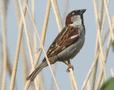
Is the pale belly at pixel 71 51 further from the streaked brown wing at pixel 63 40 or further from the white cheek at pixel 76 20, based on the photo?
the white cheek at pixel 76 20

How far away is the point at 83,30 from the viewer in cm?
148

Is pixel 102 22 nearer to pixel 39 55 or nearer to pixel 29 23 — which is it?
pixel 39 55

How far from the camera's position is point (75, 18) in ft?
5.22

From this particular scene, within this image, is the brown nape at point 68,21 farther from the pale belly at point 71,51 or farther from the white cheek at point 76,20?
the pale belly at point 71,51

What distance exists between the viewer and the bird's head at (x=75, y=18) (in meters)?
1.55

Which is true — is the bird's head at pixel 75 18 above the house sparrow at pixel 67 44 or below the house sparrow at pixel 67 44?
above

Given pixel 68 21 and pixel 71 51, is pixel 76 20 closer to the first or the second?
pixel 68 21

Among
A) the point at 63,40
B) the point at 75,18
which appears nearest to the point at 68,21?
the point at 75,18

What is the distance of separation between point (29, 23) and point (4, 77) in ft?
1.00

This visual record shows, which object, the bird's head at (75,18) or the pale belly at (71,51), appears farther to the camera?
the bird's head at (75,18)

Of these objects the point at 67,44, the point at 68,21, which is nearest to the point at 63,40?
the point at 67,44

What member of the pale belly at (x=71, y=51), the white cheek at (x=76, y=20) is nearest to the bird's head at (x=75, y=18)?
the white cheek at (x=76, y=20)

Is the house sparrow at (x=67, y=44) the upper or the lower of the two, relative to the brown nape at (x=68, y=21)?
lower

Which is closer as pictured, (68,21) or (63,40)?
(63,40)
